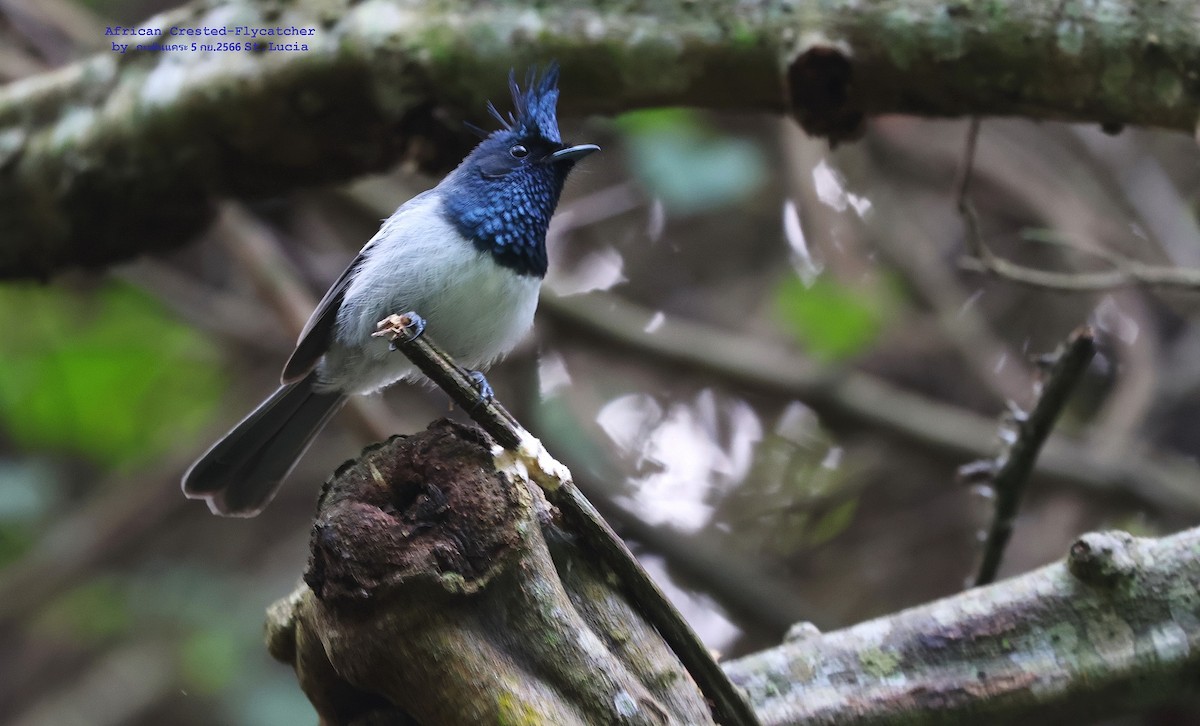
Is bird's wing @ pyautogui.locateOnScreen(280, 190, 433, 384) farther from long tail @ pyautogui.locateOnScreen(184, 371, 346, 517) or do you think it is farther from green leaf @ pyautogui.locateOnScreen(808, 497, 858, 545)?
green leaf @ pyautogui.locateOnScreen(808, 497, 858, 545)

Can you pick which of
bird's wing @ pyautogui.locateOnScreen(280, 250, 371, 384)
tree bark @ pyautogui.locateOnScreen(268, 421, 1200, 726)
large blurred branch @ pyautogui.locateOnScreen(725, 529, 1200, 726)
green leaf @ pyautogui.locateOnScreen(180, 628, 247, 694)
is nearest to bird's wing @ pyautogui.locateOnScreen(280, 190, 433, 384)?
bird's wing @ pyautogui.locateOnScreen(280, 250, 371, 384)

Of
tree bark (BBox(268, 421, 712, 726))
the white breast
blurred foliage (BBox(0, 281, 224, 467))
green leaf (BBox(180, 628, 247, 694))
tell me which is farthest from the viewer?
blurred foliage (BBox(0, 281, 224, 467))

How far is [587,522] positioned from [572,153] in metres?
1.49

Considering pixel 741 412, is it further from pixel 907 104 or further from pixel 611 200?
pixel 907 104

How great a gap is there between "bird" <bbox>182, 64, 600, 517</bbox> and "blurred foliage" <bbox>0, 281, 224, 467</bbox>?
7.97ft

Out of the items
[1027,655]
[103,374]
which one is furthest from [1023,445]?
[103,374]

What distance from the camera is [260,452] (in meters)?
3.02

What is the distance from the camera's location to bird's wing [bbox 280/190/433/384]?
2984mm

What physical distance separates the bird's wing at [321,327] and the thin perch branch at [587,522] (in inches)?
48.0

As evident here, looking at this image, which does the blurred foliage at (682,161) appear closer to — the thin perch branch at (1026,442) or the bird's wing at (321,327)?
the bird's wing at (321,327)

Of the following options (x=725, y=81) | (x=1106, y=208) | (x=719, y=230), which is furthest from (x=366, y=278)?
(x=1106, y=208)

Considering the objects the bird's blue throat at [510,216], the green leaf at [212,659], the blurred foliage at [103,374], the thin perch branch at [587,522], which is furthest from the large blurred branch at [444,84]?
the green leaf at [212,659]

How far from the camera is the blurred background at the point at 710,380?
4.62 metres

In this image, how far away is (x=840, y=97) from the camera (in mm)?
2943
